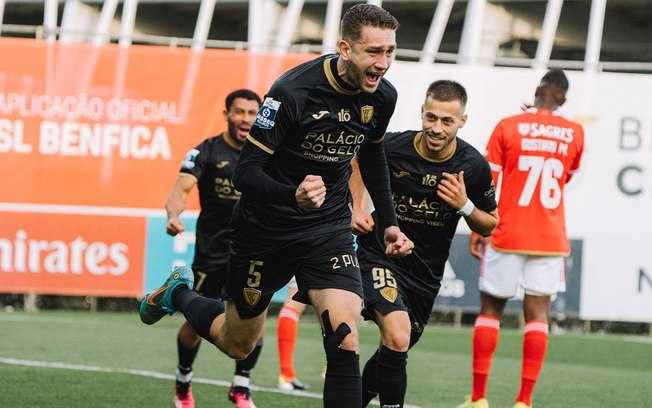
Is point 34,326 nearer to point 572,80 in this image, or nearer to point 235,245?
point 572,80

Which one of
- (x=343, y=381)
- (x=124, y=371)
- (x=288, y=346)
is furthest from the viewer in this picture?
Answer: (x=124, y=371)

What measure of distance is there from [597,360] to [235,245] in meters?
7.05

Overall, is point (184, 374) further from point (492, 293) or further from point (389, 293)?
point (492, 293)

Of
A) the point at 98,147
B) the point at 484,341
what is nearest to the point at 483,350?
the point at 484,341

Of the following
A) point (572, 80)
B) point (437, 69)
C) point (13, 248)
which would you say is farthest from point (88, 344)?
point (572, 80)

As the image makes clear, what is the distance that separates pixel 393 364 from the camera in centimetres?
671

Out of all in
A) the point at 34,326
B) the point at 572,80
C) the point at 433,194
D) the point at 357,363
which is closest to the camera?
the point at 357,363

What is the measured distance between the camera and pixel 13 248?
1529cm

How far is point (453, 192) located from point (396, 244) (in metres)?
0.82

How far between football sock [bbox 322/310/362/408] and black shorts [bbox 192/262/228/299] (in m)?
2.73

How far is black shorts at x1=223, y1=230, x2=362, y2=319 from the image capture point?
20.0 ft

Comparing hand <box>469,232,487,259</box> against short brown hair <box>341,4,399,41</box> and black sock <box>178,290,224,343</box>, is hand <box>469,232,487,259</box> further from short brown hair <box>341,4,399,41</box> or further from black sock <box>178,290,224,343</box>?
short brown hair <box>341,4,399,41</box>

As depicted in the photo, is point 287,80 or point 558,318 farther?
point 558,318

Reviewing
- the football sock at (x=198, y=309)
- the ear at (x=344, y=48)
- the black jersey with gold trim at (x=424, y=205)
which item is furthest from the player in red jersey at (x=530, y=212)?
the ear at (x=344, y=48)
